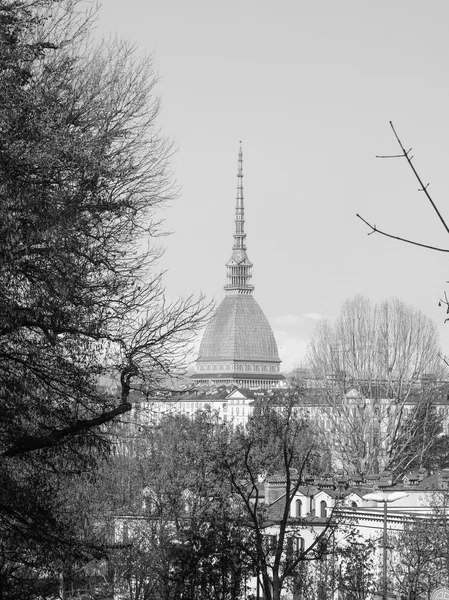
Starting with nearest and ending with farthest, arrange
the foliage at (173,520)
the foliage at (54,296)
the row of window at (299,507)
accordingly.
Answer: the foliage at (54,296) → the foliage at (173,520) → the row of window at (299,507)

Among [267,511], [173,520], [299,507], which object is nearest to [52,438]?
[173,520]

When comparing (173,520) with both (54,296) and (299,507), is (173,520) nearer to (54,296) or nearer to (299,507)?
(299,507)

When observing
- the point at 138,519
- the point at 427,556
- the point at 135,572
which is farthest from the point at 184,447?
the point at 427,556

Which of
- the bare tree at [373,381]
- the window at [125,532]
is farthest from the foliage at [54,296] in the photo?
the bare tree at [373,381]

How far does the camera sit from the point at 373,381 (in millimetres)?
82188

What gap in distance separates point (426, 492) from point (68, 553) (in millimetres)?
39047

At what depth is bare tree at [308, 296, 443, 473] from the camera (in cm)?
7850

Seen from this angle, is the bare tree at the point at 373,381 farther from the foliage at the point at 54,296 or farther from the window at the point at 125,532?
the foliage at the point at 54,296

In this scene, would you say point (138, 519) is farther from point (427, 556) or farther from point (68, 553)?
point (68, 553)

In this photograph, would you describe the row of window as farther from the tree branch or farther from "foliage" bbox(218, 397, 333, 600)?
the tree branch

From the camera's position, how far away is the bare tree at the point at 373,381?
78.5 meters

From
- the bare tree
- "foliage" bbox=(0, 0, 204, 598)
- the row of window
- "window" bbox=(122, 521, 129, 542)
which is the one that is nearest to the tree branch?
"foliage" bbox=(0, 0, 204, 598)

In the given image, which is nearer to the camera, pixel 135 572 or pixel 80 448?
pixel 80 448

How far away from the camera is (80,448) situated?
17469 mm
